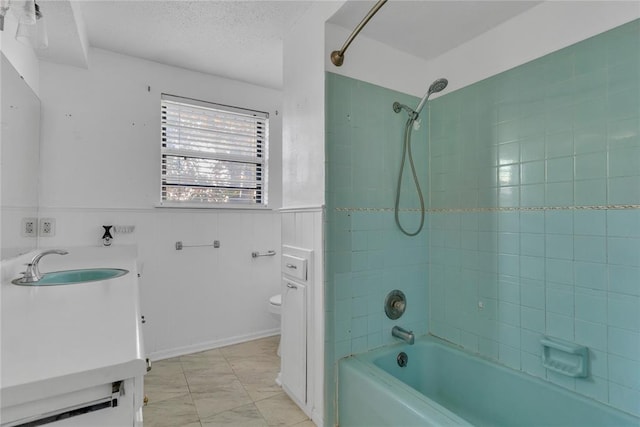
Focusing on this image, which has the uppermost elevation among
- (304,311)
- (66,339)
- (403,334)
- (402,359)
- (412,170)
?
(412,170)

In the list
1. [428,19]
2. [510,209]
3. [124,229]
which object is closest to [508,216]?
[510,209]

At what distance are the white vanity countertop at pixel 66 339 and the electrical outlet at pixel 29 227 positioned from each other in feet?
2.32

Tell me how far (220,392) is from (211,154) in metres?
1.90

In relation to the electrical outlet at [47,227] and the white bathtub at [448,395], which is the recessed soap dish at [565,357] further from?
the electrical outlet at [47,227]

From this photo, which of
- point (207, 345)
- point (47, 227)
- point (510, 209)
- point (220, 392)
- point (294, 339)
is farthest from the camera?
point (207, 345)

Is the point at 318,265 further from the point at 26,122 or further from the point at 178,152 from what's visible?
the point at 26,122

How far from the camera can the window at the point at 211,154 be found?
2721 millimetres

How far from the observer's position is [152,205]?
2582mm

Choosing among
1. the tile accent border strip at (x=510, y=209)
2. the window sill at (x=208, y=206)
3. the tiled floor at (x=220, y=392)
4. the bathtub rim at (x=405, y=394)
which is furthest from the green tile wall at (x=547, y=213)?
the window sill at (x=208, y=206)

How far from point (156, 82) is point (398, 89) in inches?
76.9

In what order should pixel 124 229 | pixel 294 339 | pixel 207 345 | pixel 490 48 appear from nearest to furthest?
pixel 490 48 < pixel 294 339 < pixel 124 229 < pixel 207 345

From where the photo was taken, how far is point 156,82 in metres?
2.63

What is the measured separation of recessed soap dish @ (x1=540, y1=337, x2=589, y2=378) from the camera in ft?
4.83

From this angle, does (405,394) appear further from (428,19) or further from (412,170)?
(428,19)
